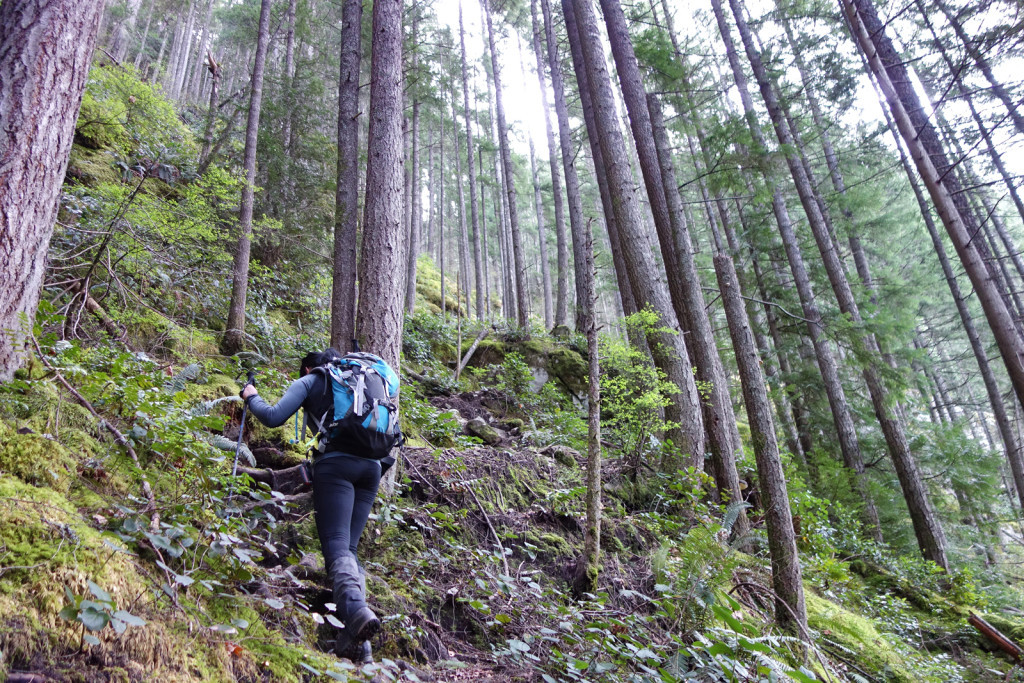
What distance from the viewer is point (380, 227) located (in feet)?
17.5

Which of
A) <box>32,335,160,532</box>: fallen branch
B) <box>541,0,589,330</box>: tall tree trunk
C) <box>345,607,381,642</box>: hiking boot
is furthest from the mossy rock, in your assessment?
<box>541,0,589,330</box>: tall tree trunk

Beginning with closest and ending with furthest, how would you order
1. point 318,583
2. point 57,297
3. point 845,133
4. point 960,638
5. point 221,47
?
point 318,583 < point 57,297 < point 960,638 < point 845,133 < point 221,47

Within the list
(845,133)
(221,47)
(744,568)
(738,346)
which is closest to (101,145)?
(738,346)

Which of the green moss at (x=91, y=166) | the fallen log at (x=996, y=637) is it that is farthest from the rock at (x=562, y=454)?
the green moss at (x=91, y=166)

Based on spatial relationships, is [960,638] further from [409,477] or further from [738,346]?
[409,477]

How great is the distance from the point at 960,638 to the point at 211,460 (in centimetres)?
964

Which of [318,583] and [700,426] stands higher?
[700,426]

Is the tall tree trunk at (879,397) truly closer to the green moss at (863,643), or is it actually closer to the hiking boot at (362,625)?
the green moss at (863,643)

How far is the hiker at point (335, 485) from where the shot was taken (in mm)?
2871

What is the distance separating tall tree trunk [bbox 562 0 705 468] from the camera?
6535 mm

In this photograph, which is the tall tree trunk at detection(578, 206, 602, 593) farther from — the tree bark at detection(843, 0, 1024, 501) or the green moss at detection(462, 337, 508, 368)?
the green moss at detection(462, 337, 508, 368)

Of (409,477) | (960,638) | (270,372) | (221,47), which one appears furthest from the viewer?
(221,47)

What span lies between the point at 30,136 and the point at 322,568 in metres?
3.28

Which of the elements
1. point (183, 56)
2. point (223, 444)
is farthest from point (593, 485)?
point (183, 56)
